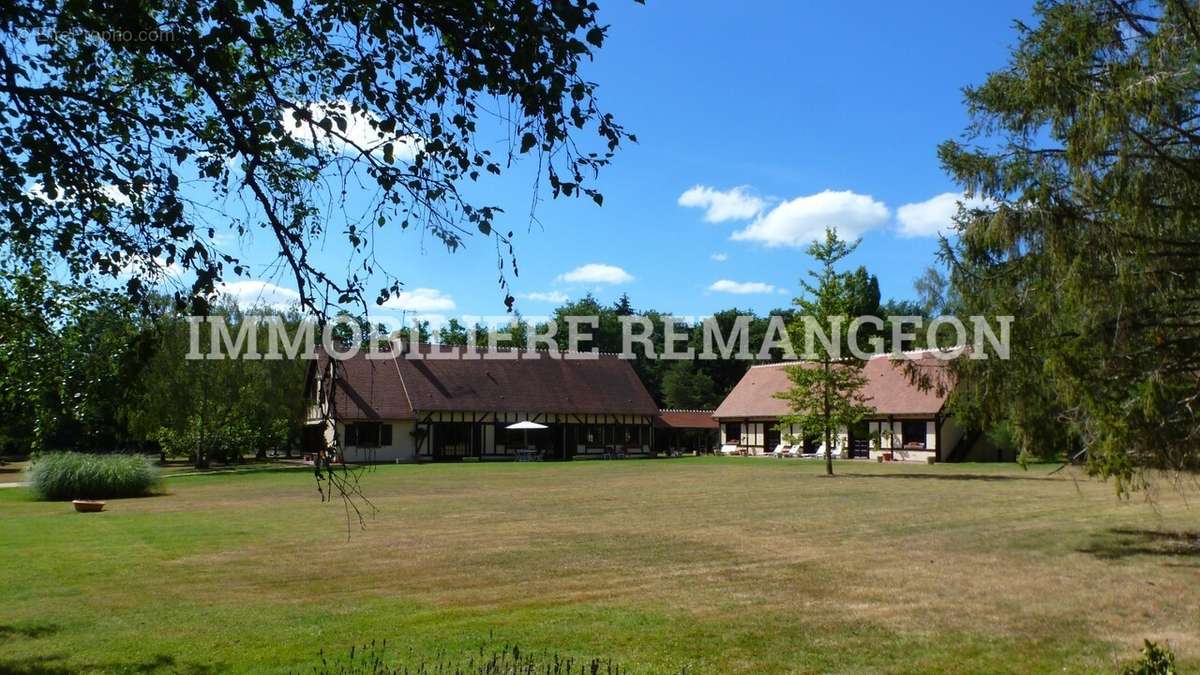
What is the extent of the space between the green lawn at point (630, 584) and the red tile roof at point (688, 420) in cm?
3726

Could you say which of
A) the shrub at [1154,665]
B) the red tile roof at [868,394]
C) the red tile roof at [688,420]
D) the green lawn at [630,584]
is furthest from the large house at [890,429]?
the shrub at [1154,665]

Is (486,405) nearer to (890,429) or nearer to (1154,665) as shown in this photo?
(890,429)

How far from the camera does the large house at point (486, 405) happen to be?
44.5 metres

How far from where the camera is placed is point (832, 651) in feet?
23.4

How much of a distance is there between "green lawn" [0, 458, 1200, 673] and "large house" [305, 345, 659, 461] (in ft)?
81.7

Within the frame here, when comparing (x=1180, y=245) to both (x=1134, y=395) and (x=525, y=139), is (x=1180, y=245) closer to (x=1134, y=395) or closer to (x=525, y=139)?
(x=1134, y=395)

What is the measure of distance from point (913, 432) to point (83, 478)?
33.4m

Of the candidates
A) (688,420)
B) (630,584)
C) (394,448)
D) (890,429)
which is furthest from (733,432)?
(630,584)

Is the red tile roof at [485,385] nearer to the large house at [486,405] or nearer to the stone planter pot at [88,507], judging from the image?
the large house at [486,405]

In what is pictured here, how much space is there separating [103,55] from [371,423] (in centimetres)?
3951

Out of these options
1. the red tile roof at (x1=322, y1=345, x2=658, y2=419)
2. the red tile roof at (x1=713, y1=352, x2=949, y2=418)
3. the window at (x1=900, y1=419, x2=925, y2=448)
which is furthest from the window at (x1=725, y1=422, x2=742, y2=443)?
the window at (x1=900, y1=419, x2=925, y2=448)

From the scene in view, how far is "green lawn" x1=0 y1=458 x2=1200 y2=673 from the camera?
7.23m

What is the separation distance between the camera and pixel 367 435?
145 feet

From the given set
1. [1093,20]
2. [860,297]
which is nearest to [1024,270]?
[1093,20]
